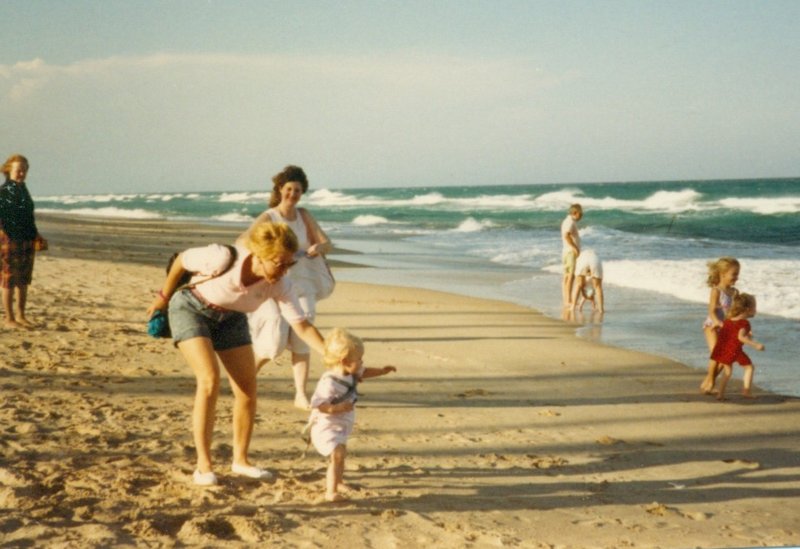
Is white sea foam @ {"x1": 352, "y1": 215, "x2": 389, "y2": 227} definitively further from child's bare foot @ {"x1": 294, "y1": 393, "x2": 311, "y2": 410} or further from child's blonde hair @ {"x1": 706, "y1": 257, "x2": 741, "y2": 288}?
child's bare foot @ {"x1": 294, "y1": 393, "x2": 311, "y2": 410}

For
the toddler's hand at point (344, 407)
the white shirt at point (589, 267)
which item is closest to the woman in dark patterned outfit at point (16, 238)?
the toddler's hand at point (344, 407)

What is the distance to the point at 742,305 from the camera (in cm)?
627

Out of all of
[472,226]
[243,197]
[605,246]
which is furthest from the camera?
[243,197]

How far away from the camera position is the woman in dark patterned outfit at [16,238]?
716 cm

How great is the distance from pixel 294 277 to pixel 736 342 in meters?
3.16

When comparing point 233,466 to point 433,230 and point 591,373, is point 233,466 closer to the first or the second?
point 591,373

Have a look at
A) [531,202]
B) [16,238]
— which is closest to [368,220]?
[531,202]

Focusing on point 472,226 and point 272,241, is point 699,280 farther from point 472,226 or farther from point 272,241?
point 472,226

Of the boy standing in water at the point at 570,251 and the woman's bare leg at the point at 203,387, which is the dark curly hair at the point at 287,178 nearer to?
the woman's bare leg at the point at 203,387

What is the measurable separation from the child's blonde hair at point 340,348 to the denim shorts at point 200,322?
0.46 metres

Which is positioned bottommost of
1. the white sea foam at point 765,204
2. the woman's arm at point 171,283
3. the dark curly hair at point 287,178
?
the woman's arm at point 171,283

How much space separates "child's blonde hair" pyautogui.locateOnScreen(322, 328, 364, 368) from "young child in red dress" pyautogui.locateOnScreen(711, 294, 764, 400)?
11.0 feet

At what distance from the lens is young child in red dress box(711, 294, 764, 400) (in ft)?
20.4

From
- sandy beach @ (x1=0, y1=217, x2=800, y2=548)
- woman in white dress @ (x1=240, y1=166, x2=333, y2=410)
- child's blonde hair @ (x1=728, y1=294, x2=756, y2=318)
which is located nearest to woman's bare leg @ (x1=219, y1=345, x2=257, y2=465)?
sandy beach @ (x1=0, y1=217, x2=800, y2=548)
